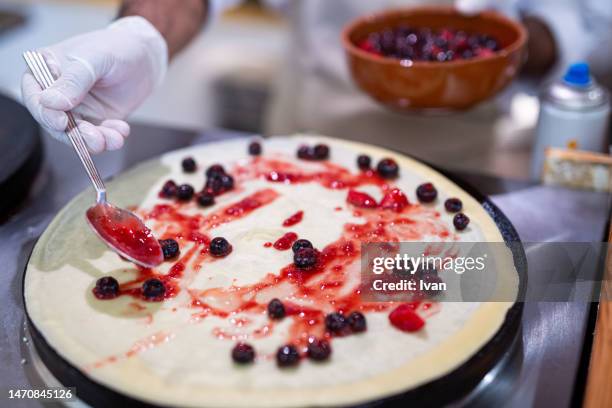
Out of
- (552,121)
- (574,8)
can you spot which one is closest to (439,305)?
(552,121)

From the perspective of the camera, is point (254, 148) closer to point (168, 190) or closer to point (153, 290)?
point (168, 190)

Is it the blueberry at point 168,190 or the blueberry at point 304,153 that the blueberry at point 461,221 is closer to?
the blueberry at point 304,153

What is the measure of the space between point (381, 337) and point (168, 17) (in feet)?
3.49

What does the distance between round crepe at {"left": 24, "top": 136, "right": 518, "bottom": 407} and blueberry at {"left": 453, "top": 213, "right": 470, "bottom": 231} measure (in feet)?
0.06

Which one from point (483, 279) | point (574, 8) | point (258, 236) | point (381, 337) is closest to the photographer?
point (381, 337)

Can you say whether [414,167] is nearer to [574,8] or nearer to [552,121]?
[552,121]

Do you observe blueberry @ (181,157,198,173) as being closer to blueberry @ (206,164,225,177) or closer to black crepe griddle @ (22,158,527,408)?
blueberry @ (206,164,225,177)

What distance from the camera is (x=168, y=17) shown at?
1731 millimetres

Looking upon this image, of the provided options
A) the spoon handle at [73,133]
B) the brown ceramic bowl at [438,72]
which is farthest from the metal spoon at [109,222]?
the brown ceramic bowl at [438,72]

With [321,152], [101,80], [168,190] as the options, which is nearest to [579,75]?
[321,152]

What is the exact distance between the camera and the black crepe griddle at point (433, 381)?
965mm

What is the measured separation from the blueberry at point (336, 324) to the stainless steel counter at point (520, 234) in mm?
217

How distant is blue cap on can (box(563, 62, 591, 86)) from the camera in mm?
1504

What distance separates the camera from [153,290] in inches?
44.8
